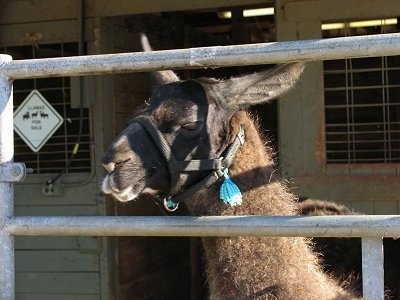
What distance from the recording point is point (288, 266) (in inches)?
110

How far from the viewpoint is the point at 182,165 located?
2732 millimetres

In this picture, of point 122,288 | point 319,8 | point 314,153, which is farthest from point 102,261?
point 319,8

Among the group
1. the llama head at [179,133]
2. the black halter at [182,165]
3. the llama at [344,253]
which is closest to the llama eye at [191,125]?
the llama head at [179,133]

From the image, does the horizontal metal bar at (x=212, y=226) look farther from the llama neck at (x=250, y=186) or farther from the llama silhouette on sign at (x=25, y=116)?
the llama silhouette on sign at (x=25, y=116)

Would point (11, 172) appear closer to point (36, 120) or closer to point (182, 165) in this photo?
point (182, 165)

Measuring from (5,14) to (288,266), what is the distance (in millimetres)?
4036

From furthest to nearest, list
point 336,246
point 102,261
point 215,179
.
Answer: point 102,261 → point 336,246 → point 215,179

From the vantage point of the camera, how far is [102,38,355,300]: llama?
2.69 m

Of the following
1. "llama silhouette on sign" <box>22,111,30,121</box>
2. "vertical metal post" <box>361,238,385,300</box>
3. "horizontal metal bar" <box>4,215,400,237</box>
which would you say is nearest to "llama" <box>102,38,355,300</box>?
"horizontal metal bar" <box>4,215,400,237</box>

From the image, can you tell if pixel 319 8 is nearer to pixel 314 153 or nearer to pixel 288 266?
pixel 314 153

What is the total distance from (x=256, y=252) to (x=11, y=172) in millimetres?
1095

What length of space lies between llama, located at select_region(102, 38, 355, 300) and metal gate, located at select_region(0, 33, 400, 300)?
39 cm

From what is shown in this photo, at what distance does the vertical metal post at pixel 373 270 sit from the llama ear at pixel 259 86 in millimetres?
772

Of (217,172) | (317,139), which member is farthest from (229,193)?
(317,139)
